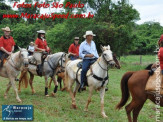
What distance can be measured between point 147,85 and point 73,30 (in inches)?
774

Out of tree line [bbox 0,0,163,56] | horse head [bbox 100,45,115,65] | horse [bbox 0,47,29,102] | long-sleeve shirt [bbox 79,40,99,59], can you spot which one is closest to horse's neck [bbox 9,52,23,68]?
horse [bbox 0,47,29,102]

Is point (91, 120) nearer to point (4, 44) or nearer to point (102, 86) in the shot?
point (102, 86)

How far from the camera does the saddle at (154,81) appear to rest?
5098mm

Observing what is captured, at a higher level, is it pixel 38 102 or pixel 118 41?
pixel 118 41

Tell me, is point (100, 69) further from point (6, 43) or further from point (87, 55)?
point (6, 43)

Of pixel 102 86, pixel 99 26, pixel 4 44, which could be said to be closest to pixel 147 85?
pixel 102 86

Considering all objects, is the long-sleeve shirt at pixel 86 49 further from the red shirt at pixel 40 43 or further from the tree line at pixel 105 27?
the tree line at pixel 105 27

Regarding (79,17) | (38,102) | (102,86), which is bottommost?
(38,102)

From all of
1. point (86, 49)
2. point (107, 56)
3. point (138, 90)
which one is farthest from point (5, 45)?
point (138, 90)

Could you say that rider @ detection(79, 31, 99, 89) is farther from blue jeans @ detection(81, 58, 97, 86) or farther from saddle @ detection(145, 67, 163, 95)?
saddle @ detection(145, 67, 163, 95)

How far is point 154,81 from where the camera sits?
17.0 ft

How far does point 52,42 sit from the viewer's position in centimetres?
2703

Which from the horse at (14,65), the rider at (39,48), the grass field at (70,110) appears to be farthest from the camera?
the rider at (39,48)

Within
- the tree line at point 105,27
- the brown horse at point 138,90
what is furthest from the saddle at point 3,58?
the tree line at point 105,27
